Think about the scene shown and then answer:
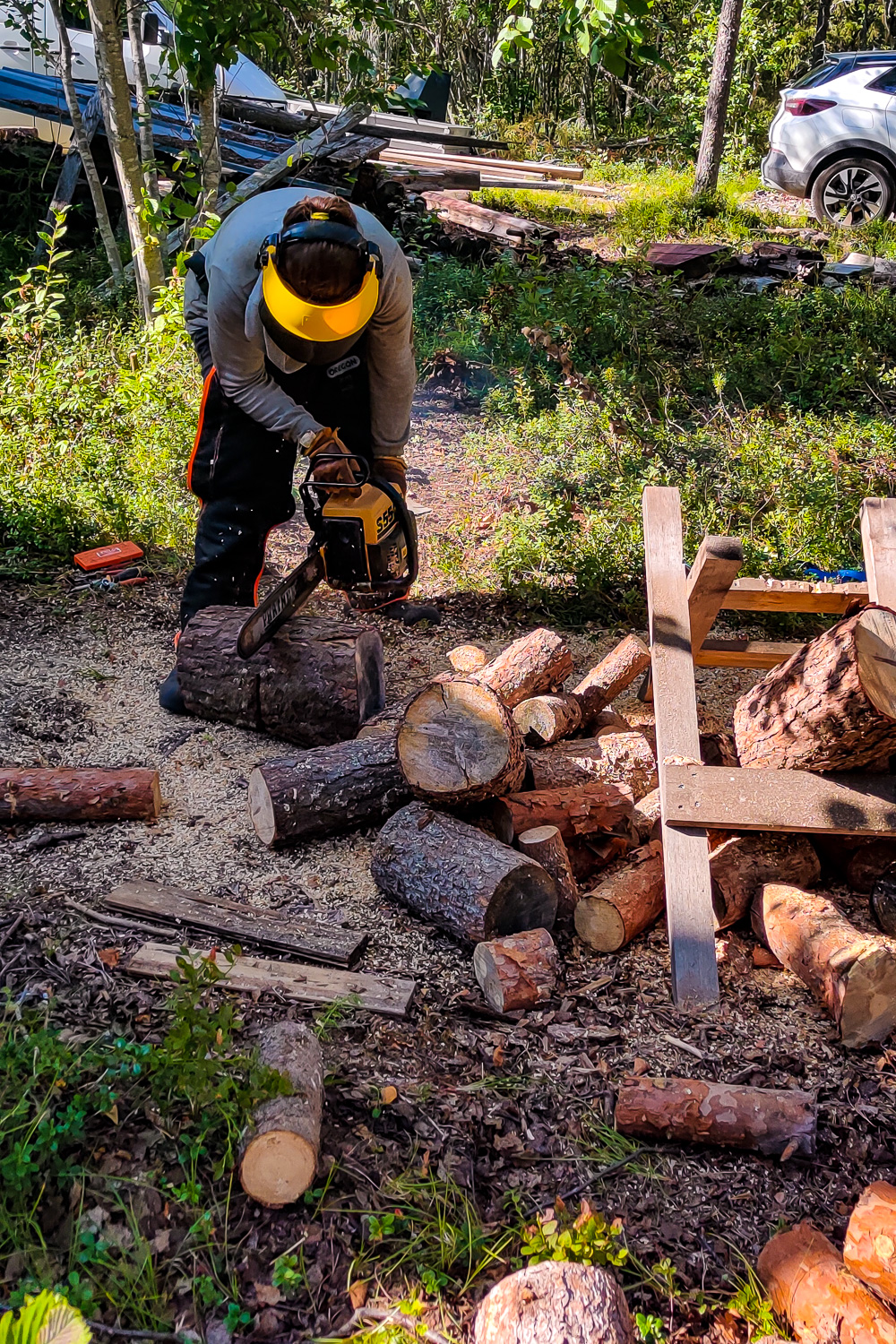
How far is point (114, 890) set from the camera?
2855mm

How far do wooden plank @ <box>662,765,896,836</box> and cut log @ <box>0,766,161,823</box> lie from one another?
1690 mm

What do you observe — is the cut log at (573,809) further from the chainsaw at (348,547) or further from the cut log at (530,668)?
the chainsaw at (348,547)

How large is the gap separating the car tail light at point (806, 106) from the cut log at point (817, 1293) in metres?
11.8

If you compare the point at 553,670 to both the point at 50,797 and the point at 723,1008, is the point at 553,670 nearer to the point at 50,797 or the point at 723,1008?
the point at 723,1008

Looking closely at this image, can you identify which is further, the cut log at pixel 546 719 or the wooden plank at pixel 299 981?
the cut log at pixel 546 719

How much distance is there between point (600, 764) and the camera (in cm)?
344

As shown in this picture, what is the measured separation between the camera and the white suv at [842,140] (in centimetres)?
1052

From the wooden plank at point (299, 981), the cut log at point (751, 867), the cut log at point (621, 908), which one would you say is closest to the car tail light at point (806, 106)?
the cut log at point (751, 867)

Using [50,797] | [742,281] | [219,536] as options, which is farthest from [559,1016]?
[742,281]

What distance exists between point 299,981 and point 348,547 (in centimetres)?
148

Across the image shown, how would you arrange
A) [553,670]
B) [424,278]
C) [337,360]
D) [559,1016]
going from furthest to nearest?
[424,278] → [553,670] → [337,360] → [559,1016]

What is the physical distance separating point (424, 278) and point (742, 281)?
9.10 ft

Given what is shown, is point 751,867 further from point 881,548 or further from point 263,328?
point 263,328

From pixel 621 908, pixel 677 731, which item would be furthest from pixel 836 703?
pixel 621 908
